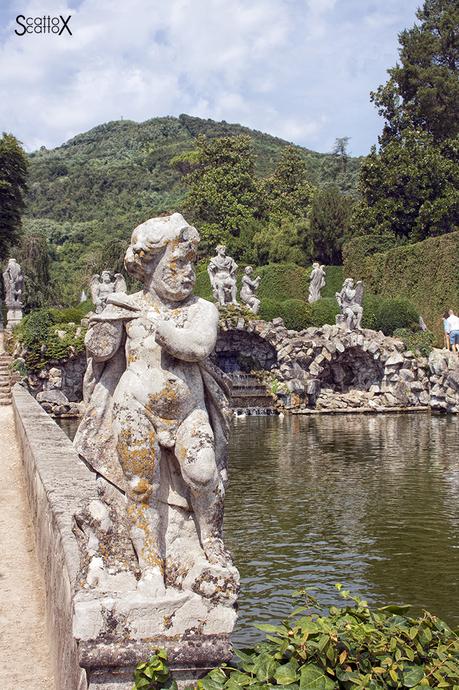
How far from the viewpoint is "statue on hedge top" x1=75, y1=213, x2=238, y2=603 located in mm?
3102

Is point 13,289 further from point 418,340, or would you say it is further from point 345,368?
point 418,340

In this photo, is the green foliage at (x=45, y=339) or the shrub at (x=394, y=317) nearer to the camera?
the green foliage at (x=45, y=339)

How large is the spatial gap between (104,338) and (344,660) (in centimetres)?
161

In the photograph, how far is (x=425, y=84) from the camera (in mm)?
39938

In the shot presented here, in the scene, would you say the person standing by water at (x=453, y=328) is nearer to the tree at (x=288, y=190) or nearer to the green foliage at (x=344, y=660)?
the green foliage at (x=344, y=660)

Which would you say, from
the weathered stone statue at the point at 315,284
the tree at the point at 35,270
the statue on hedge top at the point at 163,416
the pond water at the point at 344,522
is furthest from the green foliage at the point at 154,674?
the tree at the point at 35,270

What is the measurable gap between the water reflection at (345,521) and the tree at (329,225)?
25793 millimetres

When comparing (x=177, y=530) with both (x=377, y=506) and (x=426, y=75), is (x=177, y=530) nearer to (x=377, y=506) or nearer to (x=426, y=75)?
(x=377, y=506)

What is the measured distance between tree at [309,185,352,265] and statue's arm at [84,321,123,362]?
37.9 metres

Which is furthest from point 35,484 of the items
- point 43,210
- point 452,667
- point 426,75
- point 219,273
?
point 43,210

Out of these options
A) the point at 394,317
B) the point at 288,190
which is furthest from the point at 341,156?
the point at 394,317

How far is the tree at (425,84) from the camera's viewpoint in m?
39.8

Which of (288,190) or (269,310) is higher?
(288,190)

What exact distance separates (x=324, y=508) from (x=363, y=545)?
158cm
